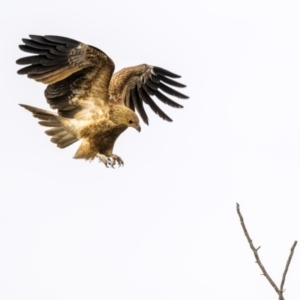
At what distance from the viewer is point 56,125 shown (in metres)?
12.0

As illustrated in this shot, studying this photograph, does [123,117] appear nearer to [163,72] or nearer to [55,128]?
[55,128]

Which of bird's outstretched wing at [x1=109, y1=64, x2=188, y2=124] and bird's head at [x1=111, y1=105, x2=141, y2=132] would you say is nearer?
bird's head at [x1=111, y1=105, x2=141, y2=132]

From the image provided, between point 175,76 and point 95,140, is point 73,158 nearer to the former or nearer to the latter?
point 95,140

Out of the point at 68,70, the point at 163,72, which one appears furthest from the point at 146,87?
the point at 68,70

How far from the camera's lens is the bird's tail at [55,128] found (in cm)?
1193

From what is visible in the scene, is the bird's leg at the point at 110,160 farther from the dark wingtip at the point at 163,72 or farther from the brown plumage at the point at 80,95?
the dark wingtip at the point at 163,72

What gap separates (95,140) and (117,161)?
1.43 ft

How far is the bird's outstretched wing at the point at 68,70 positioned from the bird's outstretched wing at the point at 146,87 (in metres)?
1.27

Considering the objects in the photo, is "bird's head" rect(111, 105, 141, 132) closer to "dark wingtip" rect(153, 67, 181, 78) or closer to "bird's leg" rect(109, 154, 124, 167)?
"bird's leg" rect(109, 154, 124, 167)

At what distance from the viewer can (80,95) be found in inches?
451

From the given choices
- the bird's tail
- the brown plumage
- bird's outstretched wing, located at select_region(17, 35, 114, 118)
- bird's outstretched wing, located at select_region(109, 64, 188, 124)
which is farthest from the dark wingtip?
the bird's tail

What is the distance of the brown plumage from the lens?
10.9m

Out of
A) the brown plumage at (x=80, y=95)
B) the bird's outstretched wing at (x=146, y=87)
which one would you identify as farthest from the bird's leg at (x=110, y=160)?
the bird's outstretched wing at (x=146, y=87)

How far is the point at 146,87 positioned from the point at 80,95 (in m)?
1.78
